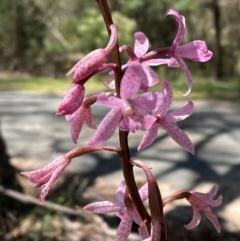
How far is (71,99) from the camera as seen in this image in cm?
75

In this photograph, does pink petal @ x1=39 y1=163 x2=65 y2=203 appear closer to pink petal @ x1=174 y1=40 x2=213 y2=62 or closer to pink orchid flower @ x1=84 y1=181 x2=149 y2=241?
pink orchid flower @ x1=84 y1=181 x2=149 y2=241

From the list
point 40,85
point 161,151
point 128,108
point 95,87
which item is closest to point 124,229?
point 128,108

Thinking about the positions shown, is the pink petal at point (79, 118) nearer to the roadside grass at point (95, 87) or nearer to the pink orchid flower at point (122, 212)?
the pink orchid flower at point (122, 212)

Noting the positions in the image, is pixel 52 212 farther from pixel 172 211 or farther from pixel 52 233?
pixel 172 211

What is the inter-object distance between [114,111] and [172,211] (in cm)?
318

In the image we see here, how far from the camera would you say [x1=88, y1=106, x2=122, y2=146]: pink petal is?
29.5 inches

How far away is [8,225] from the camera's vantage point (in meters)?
3.22

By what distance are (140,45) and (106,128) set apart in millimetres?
223

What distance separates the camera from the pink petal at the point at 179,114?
863 millimetres

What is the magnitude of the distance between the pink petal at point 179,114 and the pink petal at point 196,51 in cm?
8

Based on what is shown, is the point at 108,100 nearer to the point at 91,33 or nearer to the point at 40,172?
the point at 40,172

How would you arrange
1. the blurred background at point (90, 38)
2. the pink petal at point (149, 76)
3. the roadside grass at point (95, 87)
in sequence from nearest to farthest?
the pink petal at point (149, 76), the roadside grass at point (95, 87), the blurred background at point (90, 38)

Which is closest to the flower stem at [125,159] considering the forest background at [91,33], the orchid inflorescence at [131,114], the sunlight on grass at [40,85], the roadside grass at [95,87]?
the orchid inflorescence at [131,114]

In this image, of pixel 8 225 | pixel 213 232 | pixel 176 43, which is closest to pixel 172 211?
pixel 213 232
